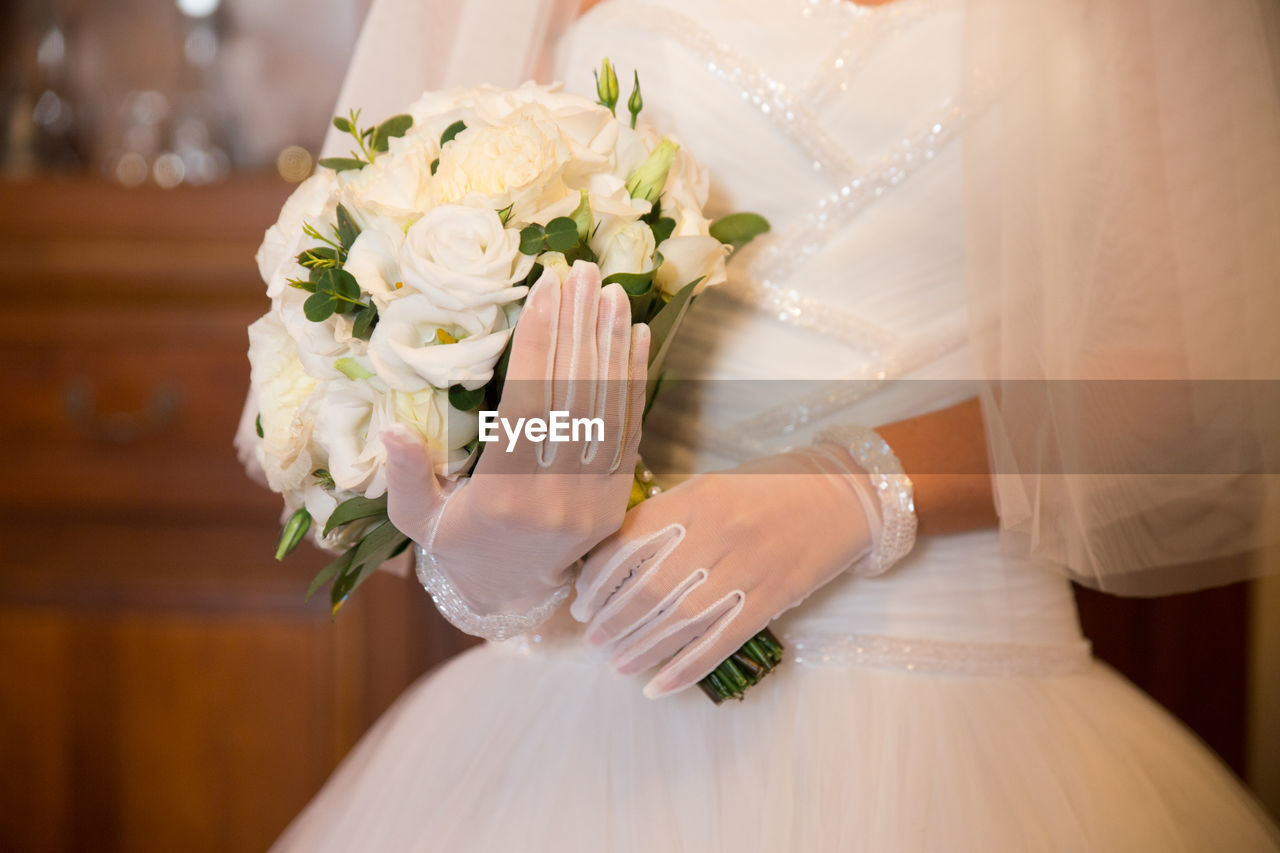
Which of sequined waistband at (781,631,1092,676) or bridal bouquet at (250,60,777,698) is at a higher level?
bridal bouquet at (250,60,777,698)

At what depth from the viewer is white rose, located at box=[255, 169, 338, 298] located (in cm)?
61

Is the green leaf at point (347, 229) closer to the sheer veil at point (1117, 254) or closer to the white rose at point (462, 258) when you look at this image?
the white rose at point (462, 258)

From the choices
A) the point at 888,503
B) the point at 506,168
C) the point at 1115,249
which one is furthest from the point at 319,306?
the point at 1115,249

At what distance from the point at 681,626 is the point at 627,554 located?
0.06m

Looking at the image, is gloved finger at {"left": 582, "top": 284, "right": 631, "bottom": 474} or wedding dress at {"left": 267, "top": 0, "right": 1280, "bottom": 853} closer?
gloved finger at {"left": 582, "top": 284, "right": 631, "bottom": 474}

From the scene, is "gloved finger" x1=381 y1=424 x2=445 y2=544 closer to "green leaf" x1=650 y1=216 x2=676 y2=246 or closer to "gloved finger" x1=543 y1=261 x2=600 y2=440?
"gloved finger" x1=543 y1=261 x2=600 y2=440

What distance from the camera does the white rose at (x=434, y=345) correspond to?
1.73 feet

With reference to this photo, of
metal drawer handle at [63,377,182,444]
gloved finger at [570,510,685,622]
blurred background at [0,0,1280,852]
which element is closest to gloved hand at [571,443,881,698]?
gloved finger at [570,510,685,622]

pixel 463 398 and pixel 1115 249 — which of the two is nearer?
pixel 463 398

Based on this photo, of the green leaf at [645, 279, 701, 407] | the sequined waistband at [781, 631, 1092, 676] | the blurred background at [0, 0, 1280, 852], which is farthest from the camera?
the blurred background at [0, 0, 1280, 852]

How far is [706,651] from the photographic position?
2.01ft

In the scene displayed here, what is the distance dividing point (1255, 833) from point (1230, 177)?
450mm

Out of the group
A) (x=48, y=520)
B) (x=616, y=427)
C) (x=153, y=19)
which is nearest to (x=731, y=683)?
(x=616, y=427)

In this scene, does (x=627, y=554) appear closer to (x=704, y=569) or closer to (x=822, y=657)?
(x=704, y=569)
